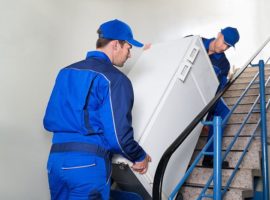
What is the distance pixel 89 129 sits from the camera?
140cm

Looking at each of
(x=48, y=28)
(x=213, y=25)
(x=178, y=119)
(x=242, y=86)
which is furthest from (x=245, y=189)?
(x=213, y=25)

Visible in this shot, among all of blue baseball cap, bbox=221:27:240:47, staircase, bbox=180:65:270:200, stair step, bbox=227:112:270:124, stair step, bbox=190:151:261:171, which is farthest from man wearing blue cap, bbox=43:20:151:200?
stair step, bbox=227:112:270:124

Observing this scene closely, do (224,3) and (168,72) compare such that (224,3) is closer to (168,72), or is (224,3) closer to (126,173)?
(168,72)

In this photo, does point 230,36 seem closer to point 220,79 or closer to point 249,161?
point 220,79

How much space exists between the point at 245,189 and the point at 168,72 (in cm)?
102

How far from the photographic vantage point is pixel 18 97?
166cm

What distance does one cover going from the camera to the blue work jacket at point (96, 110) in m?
1.38

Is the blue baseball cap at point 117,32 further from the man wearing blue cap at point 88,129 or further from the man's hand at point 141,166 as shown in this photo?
the man's hand at point 141,166

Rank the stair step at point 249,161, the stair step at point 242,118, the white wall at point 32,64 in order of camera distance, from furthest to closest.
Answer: the stair step at point 242,118, the stair step at point 249,161, the white wall at point 32,64

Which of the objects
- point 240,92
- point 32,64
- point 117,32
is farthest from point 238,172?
point 240,92

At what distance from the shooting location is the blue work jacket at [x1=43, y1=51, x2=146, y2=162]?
1.38m

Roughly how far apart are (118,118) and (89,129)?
6.5 inches

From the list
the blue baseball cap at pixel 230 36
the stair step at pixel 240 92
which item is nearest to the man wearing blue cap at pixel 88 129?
the blue baseball cap at pixel 230 36

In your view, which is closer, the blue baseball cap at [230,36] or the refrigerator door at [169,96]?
the refrigerator door at [169,96]
